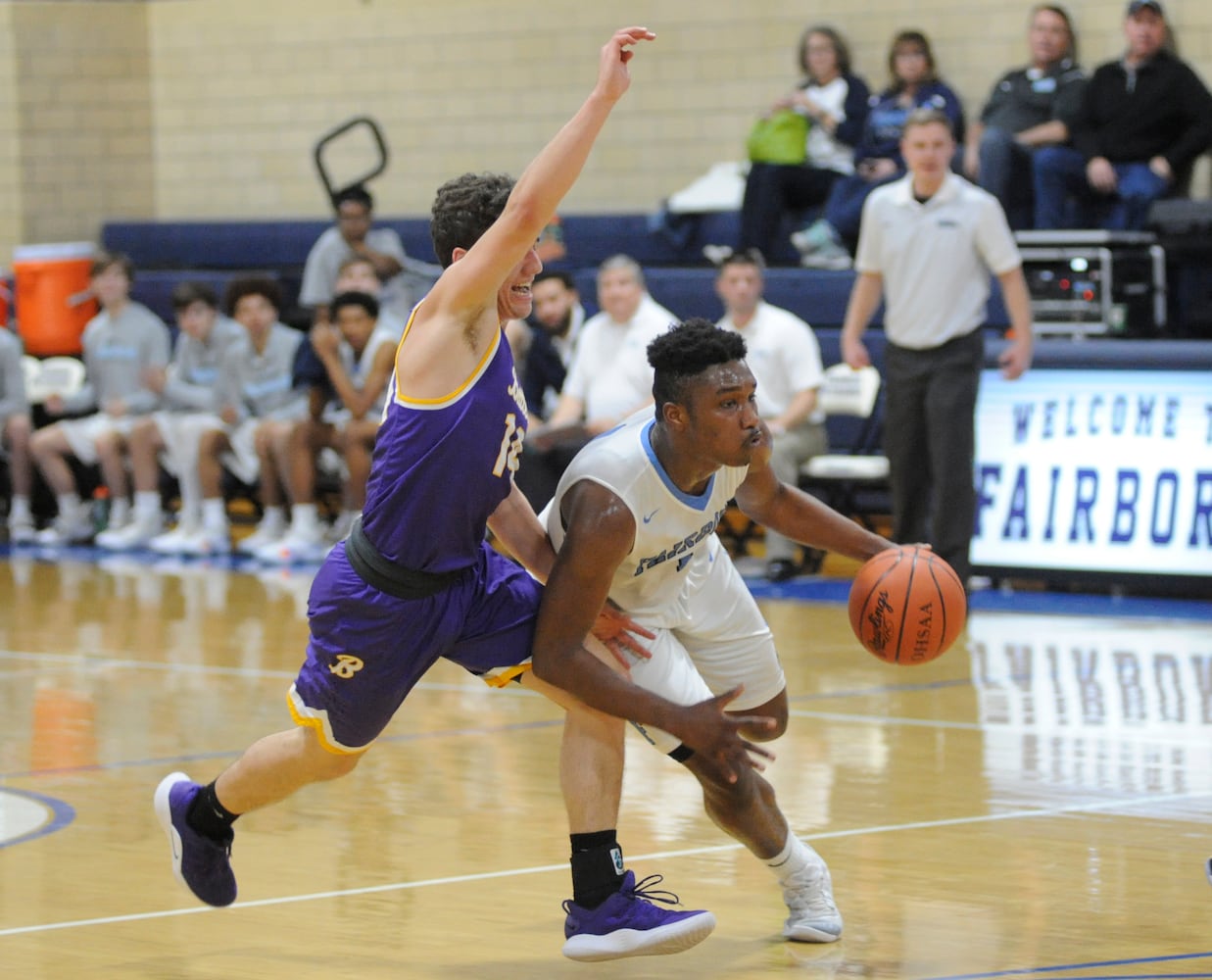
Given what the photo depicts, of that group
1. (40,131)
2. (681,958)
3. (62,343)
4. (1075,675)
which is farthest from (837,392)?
(40,131)

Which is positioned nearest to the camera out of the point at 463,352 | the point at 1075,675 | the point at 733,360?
the point at 463,352

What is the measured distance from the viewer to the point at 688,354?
4090 mm

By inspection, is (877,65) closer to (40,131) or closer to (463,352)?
(40,131)

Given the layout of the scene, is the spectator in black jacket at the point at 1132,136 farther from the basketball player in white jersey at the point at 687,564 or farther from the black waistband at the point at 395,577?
the black waistband at the point at 395,577

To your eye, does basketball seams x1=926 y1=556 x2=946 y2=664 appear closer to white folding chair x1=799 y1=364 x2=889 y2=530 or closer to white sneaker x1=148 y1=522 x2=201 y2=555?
white folding chair x1=799 y1=364 x2=889 y2=530

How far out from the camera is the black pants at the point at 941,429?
8.66 m

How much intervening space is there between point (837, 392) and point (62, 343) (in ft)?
18.5

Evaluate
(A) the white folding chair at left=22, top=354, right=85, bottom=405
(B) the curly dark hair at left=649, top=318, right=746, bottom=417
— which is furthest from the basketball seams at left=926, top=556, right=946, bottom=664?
(A) the white folding chair at left=22, top=354, right=85, bottom=405

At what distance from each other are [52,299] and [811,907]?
Result: 10.5m

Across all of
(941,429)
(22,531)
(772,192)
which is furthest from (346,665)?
(22,531)

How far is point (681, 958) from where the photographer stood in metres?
4.11

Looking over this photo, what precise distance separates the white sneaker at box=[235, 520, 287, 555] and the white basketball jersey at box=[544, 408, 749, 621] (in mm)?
7109

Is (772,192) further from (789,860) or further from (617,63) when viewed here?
(617,63)

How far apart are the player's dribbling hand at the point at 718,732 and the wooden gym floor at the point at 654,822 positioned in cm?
52
